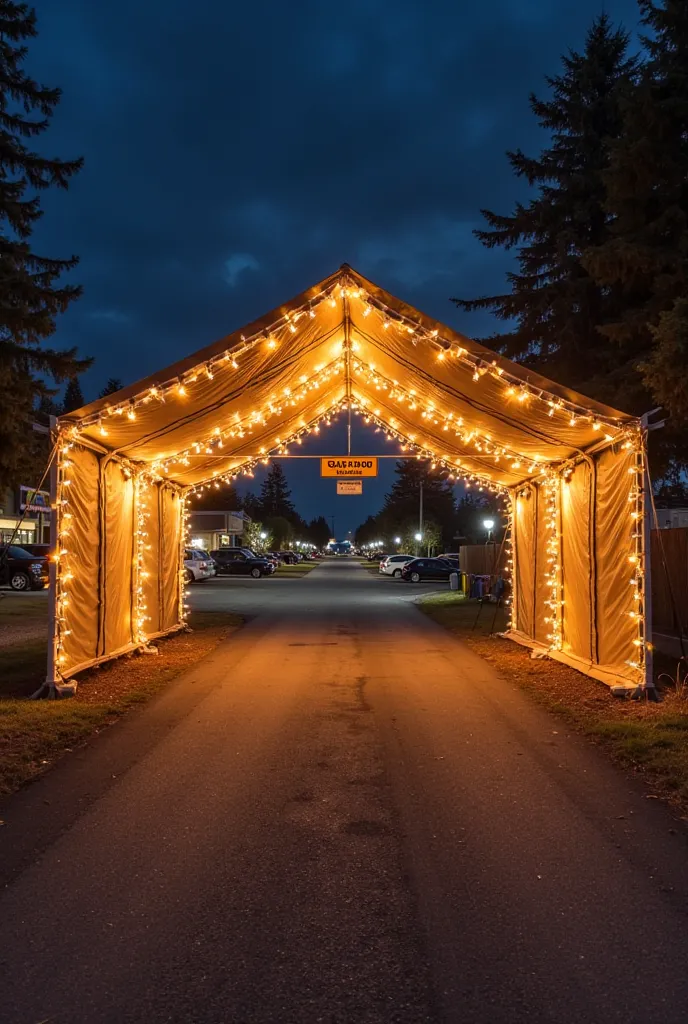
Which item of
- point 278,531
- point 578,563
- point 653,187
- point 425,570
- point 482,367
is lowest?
point 425,570

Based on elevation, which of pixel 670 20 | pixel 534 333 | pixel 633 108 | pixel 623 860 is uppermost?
pixel 670 20

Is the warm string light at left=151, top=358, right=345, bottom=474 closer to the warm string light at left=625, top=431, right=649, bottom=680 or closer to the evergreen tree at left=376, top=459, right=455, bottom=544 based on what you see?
the warm string light at left=625, top=431, right=649, bottom=680

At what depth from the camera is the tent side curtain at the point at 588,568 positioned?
9.38 m

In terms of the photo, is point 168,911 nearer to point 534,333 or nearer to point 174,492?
point 174,492

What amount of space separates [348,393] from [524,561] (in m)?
4.68

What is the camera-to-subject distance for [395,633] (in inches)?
652

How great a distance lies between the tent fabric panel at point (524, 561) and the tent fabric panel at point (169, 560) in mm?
6989

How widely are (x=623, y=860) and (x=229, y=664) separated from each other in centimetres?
827

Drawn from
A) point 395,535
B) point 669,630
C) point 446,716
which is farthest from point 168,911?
point 395,535

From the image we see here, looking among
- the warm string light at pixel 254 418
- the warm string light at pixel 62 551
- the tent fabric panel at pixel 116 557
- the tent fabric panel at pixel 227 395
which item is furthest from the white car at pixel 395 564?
the warm string light at pixel 62 551

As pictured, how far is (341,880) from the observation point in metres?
4.20

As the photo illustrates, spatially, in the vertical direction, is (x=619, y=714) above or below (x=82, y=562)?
below

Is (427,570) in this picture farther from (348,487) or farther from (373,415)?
(373,415)

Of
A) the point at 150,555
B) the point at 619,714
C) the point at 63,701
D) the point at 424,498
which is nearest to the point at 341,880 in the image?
the point at 619,714
